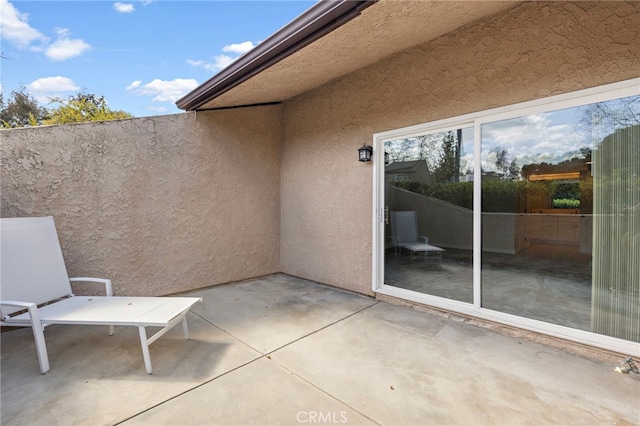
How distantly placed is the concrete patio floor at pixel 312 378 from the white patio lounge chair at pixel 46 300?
0.35m

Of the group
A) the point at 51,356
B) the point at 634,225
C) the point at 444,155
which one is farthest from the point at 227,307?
the point at 634,225

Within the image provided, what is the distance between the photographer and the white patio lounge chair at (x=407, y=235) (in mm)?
4707

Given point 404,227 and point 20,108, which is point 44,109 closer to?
point 20,108

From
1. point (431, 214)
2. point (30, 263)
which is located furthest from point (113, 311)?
point (431, 214)

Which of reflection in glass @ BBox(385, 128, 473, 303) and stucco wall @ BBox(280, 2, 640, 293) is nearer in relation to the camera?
stucco wall @ BBox(280, 2, 640, 293)

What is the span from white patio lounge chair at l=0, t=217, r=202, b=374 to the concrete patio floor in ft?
1.14

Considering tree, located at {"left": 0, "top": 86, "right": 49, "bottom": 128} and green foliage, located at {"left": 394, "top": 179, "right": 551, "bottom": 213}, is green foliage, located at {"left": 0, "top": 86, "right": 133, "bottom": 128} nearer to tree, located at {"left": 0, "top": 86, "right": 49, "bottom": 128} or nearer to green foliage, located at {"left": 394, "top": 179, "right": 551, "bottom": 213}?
tree, located at {"left": 0, "top": 86, "right": 49, "bottom": 128}

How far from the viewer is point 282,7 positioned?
A: 5234mm

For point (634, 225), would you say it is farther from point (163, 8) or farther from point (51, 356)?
point (163, 8)

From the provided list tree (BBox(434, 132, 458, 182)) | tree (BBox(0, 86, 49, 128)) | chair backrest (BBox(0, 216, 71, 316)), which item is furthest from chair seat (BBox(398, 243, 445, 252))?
tree (BBox(0, 86, 49, 128))

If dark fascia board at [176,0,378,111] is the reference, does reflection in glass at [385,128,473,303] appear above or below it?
below

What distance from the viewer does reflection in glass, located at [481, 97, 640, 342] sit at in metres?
2.86

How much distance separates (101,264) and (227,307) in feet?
7.16

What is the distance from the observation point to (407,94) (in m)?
4.41
